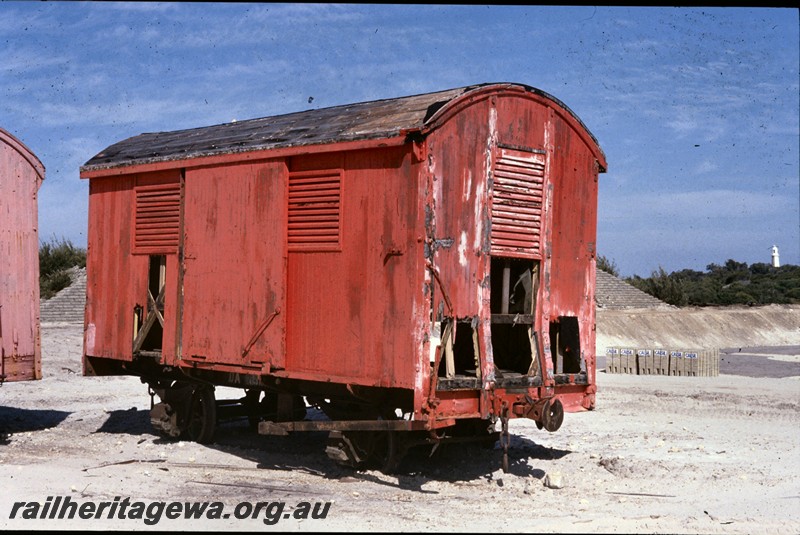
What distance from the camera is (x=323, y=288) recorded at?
33.4 feet

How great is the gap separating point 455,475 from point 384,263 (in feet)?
9.27

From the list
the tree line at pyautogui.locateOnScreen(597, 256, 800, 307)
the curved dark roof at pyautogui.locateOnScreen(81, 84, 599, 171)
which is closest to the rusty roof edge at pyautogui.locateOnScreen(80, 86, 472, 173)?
the curved dark roof at pyautogui.locateOnScreen(81, 84, 599, 171)

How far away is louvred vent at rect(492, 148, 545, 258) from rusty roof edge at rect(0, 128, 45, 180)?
24.4 feet

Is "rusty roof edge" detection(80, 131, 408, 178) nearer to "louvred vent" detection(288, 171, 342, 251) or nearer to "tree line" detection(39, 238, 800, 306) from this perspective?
"louvred vent" detection(288, 171, 342, 251)

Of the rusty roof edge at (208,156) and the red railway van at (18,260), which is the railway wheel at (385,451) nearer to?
the rusty roof edge at (208,156)

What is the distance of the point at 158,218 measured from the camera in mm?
12477

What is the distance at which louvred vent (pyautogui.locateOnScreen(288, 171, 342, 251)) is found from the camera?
33.1ft

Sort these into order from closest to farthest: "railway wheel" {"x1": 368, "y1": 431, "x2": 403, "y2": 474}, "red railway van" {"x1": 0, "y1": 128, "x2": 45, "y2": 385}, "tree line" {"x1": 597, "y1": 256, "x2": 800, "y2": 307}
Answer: "railway wheel" {"x1": 368, "y1": 431, "x2": 403, "y2": 474} < "red railway van" {"x1": 0, "y1": 128, "x2": 45, "y2": 385} < "tree line" {"x1": 597, "y1": 256, "x2": 800, "y2": 307}

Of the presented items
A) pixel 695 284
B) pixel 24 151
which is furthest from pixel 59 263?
pixel 695 284

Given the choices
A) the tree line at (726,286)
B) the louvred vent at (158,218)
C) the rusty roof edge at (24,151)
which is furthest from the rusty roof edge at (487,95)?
the tree line at (726,286)

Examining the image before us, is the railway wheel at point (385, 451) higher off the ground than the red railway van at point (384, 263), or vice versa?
the red railway van at point (384, 263)

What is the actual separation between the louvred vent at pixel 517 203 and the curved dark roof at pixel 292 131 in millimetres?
807

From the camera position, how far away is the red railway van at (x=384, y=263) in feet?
30.7

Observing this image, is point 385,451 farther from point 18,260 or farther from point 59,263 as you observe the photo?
point 59,263
